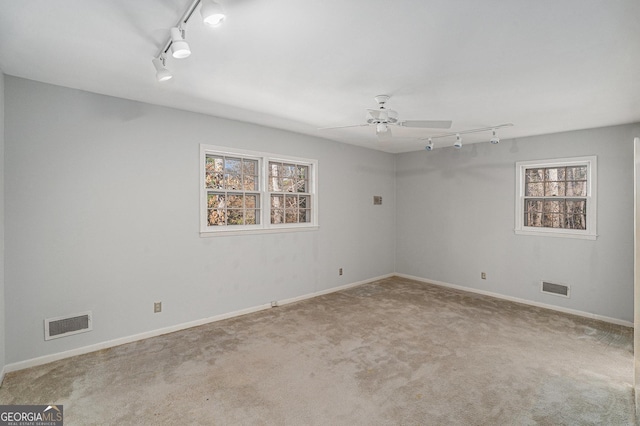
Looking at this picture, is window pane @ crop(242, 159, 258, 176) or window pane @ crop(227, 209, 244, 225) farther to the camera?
window pane @ crop(242, 159, 258, 176)

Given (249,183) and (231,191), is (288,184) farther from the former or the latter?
(231,191)

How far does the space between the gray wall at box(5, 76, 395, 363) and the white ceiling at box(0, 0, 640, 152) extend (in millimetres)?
307

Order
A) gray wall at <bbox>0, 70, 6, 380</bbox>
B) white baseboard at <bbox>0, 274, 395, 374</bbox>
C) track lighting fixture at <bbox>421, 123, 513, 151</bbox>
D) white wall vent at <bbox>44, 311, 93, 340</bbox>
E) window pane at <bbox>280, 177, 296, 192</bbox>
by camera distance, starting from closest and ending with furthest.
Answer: gray wall at <bbox>0, 70, 6, 380</bbox>, white baseboard at <bbox>0, 274, 395, 374</bbox>, white wall vent at <bbox>44, 311, 93, 340</bbox>, track lighting fixture at <bbox>421, 123, 513, 151</bbox>, window pane at <bbox>280, 177, 296, 192</bbox>

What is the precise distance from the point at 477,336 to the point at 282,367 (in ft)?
7.33

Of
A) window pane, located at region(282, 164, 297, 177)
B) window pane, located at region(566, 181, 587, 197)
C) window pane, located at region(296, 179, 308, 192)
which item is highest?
window pane, located at region(282, 164, 297, 177)

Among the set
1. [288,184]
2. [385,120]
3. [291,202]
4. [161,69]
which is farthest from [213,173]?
[385,120]

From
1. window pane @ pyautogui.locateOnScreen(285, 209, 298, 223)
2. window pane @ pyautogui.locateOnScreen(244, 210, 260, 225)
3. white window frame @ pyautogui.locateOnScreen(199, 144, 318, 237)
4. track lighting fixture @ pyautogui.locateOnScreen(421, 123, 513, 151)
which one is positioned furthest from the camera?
window pane @ pyautogui.locateOnScreen(285, 209, 298, 223)

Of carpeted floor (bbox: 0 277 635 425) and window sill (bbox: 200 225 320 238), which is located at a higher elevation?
window sill (bbox: 200 225 320 238)

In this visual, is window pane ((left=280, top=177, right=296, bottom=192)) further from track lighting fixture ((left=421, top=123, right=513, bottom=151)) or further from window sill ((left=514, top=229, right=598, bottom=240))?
window sill ((left=514, top=229, right=598, bottom=240))

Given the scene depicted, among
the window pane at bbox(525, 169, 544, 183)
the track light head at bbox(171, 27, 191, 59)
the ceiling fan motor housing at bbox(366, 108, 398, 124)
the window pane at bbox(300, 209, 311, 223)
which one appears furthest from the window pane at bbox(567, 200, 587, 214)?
the track light head at bbox(171, 27, 191, 59)

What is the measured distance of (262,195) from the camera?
15.0ft

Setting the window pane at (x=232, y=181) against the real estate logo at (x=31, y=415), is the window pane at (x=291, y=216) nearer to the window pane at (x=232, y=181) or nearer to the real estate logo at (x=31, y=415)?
the window pane at (x=232, y=181)

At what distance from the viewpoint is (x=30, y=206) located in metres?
2.90

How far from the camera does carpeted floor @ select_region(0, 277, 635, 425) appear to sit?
2291 mm
